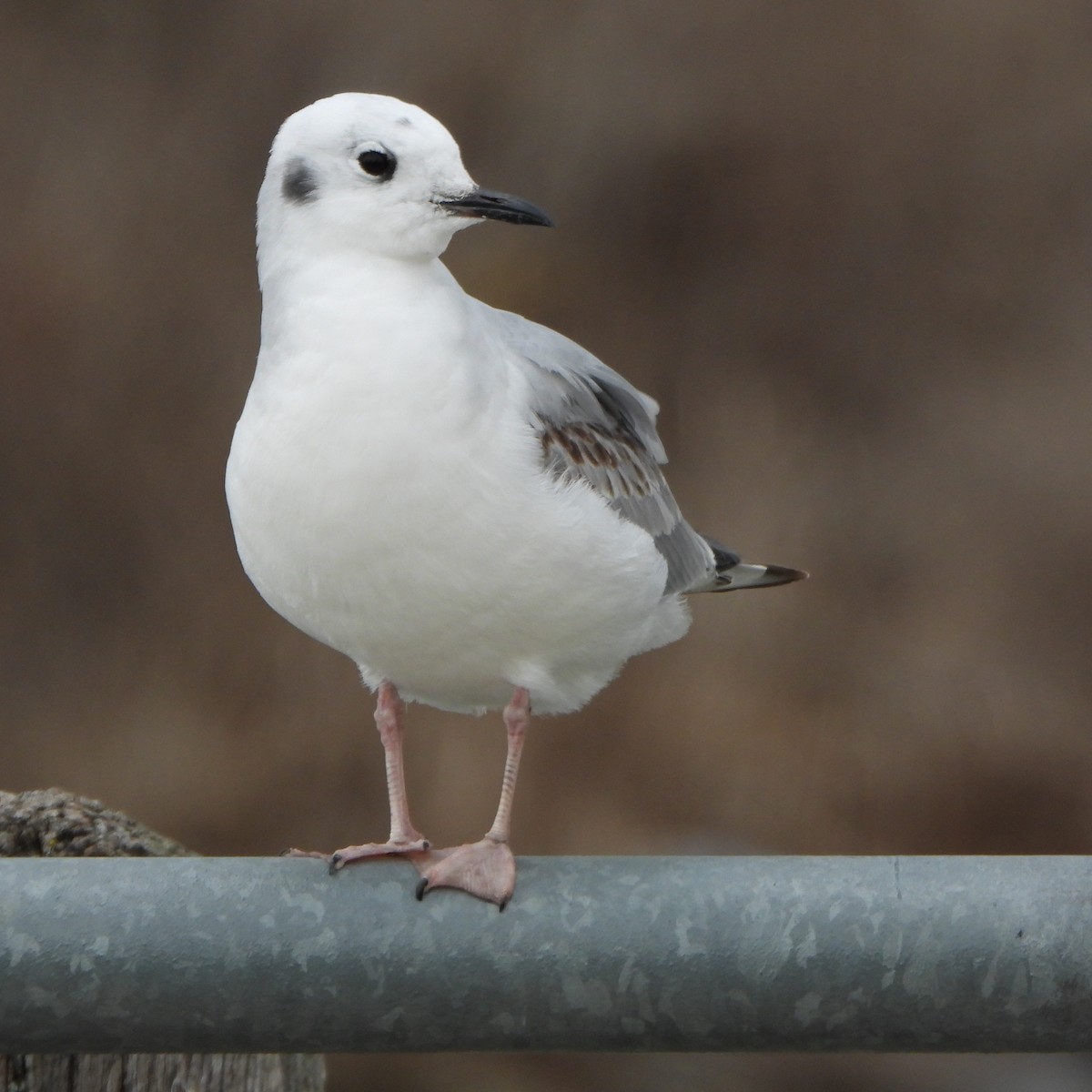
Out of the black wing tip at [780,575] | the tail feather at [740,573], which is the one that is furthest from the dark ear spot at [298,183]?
the black wing tip at [780,575]

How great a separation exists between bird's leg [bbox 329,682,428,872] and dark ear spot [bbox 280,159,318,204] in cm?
52

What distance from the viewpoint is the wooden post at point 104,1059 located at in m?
1.35

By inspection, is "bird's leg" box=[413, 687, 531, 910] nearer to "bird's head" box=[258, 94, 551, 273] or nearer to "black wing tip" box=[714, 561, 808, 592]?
"bird's head" box=[258, 94, 551, 273]

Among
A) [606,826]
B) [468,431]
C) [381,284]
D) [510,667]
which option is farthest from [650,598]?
[606,826]

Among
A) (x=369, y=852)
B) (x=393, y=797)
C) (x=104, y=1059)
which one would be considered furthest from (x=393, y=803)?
(x=104, y=1059)

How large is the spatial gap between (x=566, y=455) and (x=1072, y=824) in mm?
2436

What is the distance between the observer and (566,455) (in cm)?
173

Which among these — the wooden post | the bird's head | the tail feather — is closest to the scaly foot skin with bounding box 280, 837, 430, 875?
the wooden post

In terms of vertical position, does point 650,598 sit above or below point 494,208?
below

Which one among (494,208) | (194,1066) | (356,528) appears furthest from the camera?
(494,208)

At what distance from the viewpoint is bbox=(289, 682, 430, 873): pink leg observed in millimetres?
1511

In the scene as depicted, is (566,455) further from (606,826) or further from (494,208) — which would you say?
(606,826)

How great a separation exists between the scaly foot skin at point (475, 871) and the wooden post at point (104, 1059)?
22 centimetres

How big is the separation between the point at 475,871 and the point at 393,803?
407 mm
